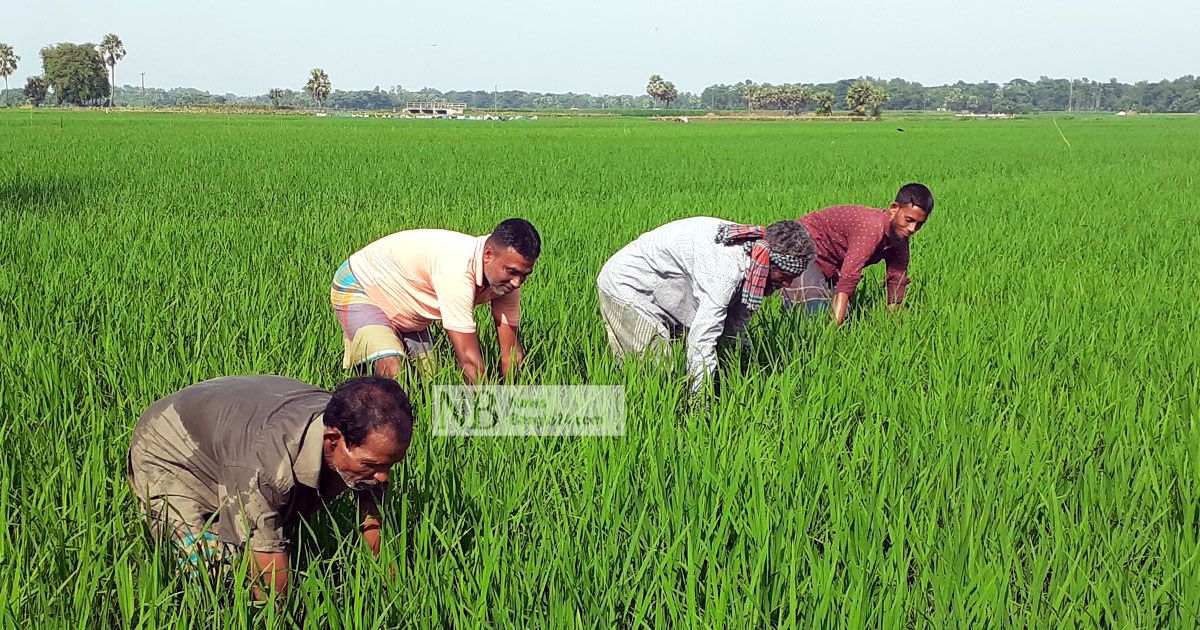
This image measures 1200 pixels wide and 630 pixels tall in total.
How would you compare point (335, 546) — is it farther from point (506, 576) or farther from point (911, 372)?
point (911, 372)

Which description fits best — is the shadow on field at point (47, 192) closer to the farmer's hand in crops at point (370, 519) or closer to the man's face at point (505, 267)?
the man's face at point (505, 267)

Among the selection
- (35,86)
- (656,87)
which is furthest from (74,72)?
(656,87)

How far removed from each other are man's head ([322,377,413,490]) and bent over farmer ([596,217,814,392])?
4.44ft

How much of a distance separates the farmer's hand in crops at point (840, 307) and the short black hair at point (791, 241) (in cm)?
115

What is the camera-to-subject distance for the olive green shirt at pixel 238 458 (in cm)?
178

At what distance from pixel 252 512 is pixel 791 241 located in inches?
67.4

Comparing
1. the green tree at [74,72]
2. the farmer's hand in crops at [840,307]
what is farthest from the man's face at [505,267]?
the green tree at [74,72]

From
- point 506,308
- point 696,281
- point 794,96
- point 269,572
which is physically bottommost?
point 269,572

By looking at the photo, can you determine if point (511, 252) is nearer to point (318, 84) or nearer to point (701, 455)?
point (701, 455)

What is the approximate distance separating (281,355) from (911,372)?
2.14 meters

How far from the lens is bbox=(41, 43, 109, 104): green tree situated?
270ft

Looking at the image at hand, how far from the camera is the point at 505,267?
9.05 ft

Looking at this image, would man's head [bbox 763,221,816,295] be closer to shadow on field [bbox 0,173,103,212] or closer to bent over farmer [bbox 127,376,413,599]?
bent over farmer [bbox 127,376,413,599]

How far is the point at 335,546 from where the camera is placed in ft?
7.02
